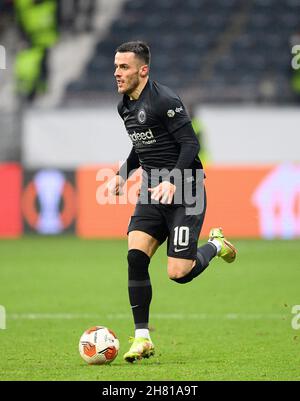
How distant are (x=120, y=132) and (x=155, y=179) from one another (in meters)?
11.8

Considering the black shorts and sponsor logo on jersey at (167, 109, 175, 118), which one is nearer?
sponsor logo on jersey at (167, 109, 175, 118)

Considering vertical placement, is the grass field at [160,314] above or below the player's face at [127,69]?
below

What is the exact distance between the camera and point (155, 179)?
22.0ft

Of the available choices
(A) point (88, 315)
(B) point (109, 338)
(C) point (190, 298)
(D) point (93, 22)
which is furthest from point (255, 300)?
(D) point (93, 22)

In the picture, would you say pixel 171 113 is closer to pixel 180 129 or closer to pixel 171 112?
pixel 171 112

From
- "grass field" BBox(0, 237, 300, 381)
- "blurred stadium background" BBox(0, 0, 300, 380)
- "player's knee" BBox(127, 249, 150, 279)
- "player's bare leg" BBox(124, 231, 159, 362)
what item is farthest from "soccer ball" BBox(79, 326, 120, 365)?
"blurred stadium background" BBox(0, 0, 300, 380)

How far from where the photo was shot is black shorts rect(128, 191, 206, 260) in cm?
658

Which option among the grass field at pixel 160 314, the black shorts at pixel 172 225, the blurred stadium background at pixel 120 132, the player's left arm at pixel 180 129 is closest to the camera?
the grass field at pixel 160 314

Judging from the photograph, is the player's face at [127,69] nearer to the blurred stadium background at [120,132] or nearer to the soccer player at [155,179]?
the soccer player at [155,179]

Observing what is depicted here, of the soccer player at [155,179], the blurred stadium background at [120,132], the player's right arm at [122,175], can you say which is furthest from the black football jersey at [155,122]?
the blurred stadium background at [120,132]

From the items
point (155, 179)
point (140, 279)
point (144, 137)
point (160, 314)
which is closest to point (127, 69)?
point (144, 137)

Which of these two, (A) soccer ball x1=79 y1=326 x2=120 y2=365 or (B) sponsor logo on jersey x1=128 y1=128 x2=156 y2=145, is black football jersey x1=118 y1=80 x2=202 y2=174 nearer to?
(B) sponsor logo on jersey x1=128 y1=128 x2=156 y2=145

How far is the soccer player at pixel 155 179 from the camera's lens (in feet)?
21.3

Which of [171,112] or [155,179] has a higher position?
[171,112]
